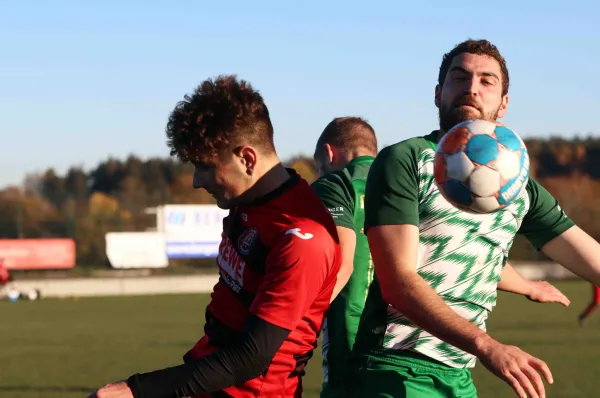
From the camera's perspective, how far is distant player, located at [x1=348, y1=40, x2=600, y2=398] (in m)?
3.74

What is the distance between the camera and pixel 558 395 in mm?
10773

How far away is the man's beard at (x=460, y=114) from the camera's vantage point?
3977mm

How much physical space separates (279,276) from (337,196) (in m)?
2.20

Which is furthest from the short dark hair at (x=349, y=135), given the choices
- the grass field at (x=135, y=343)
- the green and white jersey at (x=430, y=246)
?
the grass field at (x=135, y=343)

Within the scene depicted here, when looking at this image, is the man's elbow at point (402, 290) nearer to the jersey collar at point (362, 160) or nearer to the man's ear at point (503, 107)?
the man's ear at point (503, 107)

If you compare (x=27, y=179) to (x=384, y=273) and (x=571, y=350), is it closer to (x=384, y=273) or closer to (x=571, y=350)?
(x=571, y=350)

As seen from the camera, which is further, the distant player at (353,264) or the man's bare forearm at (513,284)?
the distant player at (353,264)

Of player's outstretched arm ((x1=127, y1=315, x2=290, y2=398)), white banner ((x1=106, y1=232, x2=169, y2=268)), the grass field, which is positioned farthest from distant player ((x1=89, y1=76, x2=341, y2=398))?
white banner ((x1=106, y1=232, x2=169, y2=268))

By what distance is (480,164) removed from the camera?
12.1 feet

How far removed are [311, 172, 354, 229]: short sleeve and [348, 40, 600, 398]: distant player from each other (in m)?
1.01

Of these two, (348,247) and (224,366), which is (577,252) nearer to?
(348,247)

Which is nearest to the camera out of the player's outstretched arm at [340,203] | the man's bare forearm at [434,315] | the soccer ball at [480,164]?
the man's bare forearm at [434,315]

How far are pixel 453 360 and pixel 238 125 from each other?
1.38 m

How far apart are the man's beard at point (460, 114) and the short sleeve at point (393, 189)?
23 centimetres
